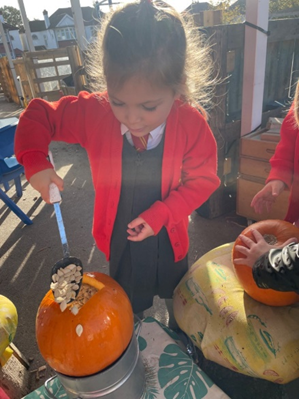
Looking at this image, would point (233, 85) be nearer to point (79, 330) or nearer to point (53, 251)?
point (53, 251)

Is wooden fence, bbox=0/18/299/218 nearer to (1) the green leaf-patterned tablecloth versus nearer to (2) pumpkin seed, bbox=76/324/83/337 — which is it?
(1) the green leaf-patterned tablecloth

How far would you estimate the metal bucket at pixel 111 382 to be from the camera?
0.88m

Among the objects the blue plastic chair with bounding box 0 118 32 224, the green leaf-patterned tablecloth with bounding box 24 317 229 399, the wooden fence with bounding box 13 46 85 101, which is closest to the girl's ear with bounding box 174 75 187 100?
the green leaf-patterned tablecloth with bounding box 24 317 229 399

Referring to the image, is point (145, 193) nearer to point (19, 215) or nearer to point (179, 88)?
point (179, 88)

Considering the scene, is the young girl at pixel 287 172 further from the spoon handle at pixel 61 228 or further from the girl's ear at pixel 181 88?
the spoon handle at pixel 61 228

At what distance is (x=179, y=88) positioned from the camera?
101cm

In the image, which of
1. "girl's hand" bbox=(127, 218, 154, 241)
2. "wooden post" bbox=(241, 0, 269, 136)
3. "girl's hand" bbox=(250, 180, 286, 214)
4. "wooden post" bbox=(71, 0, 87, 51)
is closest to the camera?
"girl's hand" bbox=(127, 218, 154, 241)

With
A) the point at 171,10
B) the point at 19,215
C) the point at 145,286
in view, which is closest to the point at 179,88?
the point at 171,10

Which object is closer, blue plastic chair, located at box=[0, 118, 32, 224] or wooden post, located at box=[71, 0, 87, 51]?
blue plastic chair, located at box=[0, 118, 32, 224]

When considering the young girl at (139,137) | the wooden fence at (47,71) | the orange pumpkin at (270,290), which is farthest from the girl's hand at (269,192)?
the wooden fence at (47,71)

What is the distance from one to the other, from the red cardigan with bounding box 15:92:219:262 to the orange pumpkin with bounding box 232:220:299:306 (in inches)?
11.5

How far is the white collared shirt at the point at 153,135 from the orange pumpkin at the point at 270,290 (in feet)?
1.69

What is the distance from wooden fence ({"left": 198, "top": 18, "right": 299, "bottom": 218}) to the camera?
223 cm

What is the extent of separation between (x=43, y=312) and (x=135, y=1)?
97 cm
